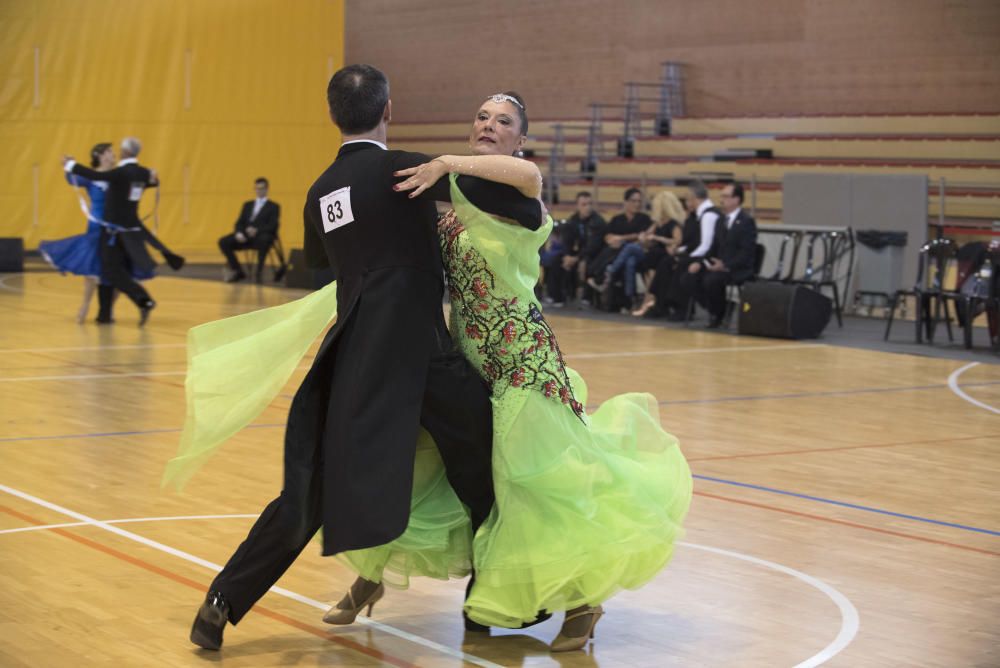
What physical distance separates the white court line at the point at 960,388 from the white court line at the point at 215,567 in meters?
5.52

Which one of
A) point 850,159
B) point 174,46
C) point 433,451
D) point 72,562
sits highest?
point 174,46

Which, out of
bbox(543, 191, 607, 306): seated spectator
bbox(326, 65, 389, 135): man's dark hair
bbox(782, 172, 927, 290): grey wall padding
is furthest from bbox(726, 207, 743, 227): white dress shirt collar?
bbox(326, 65, 389, 135): man's dark hair

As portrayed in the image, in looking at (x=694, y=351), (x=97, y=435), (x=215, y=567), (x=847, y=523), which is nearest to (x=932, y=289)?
(x=694, y=351)

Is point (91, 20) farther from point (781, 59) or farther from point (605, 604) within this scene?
point (605, 604)

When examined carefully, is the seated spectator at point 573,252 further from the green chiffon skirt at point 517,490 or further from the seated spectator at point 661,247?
the green chiffon skirt at point 517,490

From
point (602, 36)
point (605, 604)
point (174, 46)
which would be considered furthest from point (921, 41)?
point (605, 604)

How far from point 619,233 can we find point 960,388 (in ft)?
18.7

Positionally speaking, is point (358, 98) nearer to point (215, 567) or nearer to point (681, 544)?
point (215, 567)

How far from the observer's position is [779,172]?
723 inches

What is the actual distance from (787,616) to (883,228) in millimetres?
11933

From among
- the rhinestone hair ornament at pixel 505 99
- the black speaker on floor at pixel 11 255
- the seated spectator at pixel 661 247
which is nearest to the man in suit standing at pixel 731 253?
the seated spectator at pixel 661 247

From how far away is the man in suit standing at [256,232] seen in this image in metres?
18.3

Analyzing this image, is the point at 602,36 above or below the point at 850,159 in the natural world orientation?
above

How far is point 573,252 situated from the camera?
15.3 m
